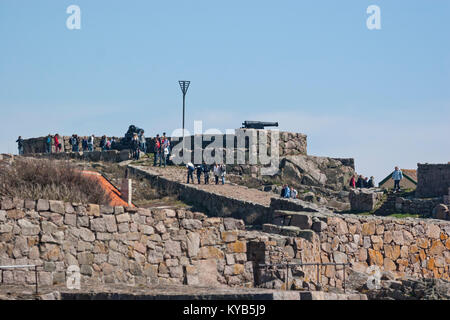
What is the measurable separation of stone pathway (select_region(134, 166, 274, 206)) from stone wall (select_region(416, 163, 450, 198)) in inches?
219

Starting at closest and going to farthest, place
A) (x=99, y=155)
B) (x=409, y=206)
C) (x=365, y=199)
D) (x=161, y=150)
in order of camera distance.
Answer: (x=409, y=206) < (x=365, y=199) < (x=161, y=150) < (x=99, y=155)

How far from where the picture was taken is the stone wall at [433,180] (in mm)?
37375

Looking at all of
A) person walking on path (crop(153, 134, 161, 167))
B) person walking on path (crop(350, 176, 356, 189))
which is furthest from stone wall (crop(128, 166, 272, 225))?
person walking on path (crop(350, 176, 356, 189))

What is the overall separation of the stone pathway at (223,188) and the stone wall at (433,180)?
5.57 meters

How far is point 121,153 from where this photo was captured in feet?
147

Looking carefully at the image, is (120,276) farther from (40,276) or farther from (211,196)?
(211,196)

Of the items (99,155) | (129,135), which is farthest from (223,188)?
(129,135)

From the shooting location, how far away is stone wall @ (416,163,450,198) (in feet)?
123

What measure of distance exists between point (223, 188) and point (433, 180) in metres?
7.81

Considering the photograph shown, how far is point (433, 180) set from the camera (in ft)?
124

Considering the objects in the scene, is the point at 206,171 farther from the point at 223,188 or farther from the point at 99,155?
the point at 99,155

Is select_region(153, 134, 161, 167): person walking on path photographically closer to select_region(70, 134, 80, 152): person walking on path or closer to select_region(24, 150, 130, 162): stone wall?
select_region(24, 150, 130, 162): stone wall
